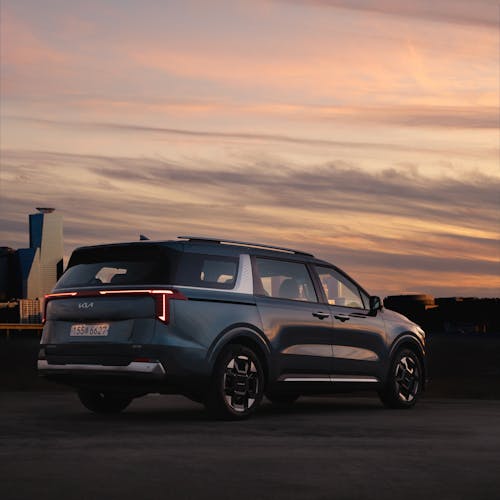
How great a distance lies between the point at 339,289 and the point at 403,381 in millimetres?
1553

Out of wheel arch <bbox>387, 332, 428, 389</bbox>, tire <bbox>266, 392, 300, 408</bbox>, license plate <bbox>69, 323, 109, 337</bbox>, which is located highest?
license plate <bbox>69, 323, 109, 337</bbox>

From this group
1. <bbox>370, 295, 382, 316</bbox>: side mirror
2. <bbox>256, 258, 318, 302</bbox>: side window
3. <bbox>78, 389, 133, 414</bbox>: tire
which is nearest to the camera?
<bbox>256, 258, 318, 302</bbox>: side window

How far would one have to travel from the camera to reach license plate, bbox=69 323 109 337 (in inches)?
481

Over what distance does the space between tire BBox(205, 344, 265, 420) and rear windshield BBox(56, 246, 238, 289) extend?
0.79m

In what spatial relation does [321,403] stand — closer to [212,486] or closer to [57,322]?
[57,322]

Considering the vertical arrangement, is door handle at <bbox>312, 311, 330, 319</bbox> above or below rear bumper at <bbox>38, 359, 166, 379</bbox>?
above

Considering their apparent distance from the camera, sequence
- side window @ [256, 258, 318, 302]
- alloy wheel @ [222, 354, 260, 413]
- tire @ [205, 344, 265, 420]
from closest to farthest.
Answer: tire @ [205, 344, 265, 420] → alloy wheel @ [222, 354, 260, 413] → side window @ [256, 258, 318, 302]

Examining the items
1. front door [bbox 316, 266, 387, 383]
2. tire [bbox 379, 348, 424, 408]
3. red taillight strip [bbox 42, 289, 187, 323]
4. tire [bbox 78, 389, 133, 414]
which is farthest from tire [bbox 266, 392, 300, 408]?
red taillight strip [bbox 42, 289, 187, 323]

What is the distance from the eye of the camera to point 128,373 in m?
11.9

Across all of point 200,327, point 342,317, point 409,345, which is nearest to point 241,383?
point 200,327

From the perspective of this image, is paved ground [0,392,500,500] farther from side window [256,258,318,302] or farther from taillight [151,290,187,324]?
side window [256,258,318,302]

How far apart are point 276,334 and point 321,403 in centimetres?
316

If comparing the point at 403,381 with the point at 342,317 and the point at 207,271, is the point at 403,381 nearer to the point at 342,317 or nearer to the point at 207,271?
the point at 342,317

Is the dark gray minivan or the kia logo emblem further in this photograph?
the kia logo emblem
